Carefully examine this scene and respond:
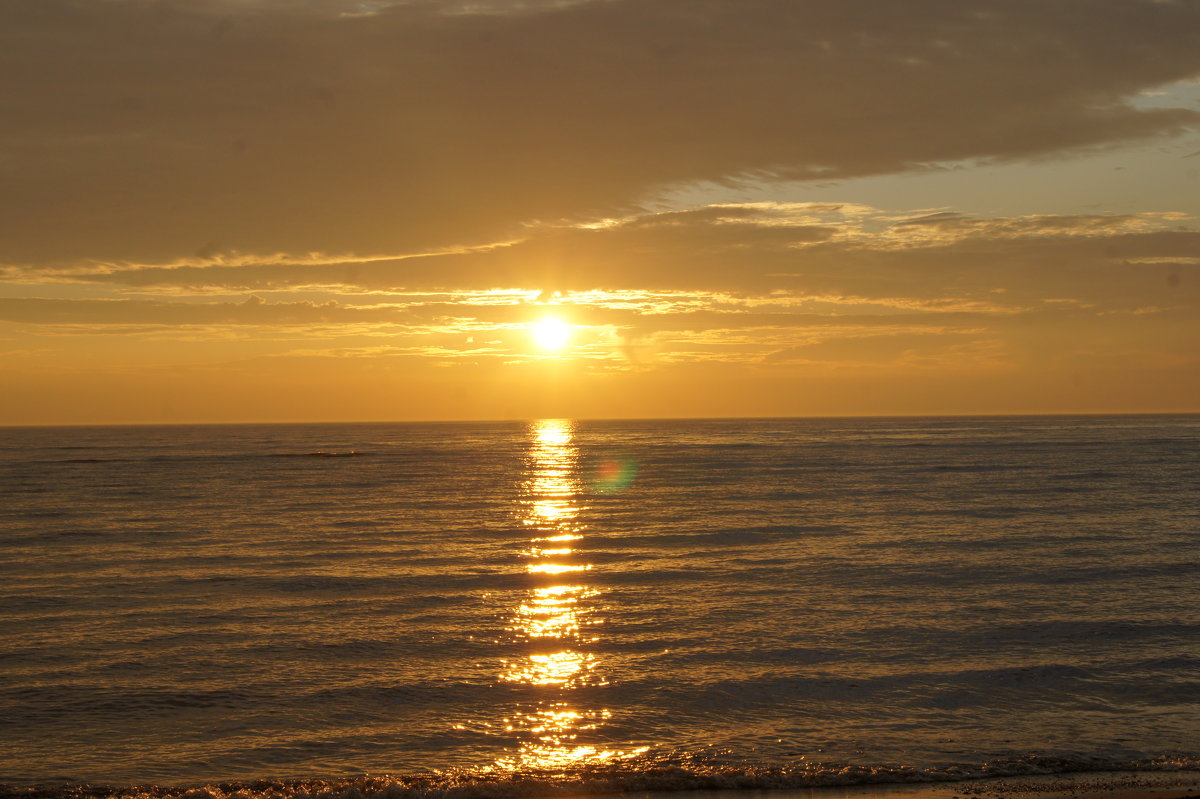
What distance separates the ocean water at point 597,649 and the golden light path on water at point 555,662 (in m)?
0.10

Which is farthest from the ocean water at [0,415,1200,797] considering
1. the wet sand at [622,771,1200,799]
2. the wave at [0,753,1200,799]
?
the wet sand at [622,771,1200,799]

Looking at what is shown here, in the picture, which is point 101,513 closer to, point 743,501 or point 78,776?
point 743,501

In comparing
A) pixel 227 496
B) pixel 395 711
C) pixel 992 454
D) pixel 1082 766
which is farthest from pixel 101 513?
pixel 992 454

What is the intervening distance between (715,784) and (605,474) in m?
75.7

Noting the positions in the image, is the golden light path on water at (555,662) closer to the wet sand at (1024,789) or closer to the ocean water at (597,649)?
the ocean water at (597,649)

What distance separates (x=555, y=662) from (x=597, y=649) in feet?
4.16

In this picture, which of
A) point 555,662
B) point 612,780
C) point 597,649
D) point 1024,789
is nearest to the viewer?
point 1024,789

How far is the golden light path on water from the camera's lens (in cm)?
1428

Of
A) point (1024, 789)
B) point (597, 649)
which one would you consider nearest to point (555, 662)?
point (597, 649)

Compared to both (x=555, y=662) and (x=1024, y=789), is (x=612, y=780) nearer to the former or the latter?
(x=1024, y=789)

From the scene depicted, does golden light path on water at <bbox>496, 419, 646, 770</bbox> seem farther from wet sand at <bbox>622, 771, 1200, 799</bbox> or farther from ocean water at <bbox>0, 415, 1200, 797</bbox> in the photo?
wet sand at <bbox>622, 771, 1200, 799</bbox>

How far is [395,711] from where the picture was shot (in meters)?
16.3

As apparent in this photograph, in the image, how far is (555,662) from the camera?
19438 millimetres

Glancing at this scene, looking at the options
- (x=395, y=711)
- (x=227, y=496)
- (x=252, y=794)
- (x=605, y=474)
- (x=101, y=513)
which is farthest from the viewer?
(x=605, y=474)
